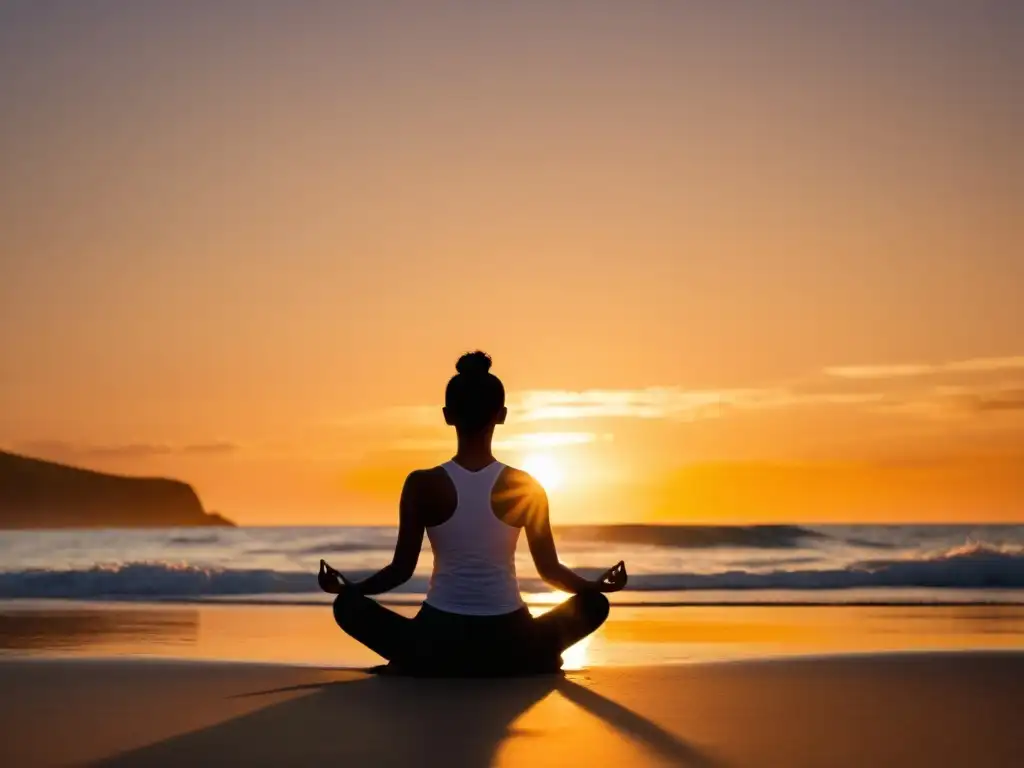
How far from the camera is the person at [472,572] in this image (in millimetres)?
6391

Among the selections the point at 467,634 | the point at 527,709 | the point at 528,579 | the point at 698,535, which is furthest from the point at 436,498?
the point at 698,535

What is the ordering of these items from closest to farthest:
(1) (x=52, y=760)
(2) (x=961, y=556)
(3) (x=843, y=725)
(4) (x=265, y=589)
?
(1) (x=52, y=760), (3) (x=843, y=725), (4) (x=265, y=589), (2) (x=961, y=556)

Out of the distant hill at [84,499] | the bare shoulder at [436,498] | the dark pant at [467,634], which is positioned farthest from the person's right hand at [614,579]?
the distant hill at [84,499]

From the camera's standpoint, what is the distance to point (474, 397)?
6.39 meters

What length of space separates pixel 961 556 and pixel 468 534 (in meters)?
23.2

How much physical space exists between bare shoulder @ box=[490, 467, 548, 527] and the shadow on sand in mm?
817

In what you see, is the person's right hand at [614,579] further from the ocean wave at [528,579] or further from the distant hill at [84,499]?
the distant hill at [84,499]

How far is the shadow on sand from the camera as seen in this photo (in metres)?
4.57

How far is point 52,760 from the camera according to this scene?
183 inches

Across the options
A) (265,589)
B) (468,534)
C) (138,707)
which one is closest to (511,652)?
(468,534)

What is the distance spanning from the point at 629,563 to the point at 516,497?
22916 millimetres

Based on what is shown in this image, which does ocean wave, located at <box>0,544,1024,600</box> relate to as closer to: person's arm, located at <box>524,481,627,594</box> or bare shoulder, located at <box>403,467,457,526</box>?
person's arm, located at <box>524,481,627,594</box>

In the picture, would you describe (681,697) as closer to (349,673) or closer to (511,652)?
(511,652)

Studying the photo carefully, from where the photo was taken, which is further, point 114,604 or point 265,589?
point 265,589
